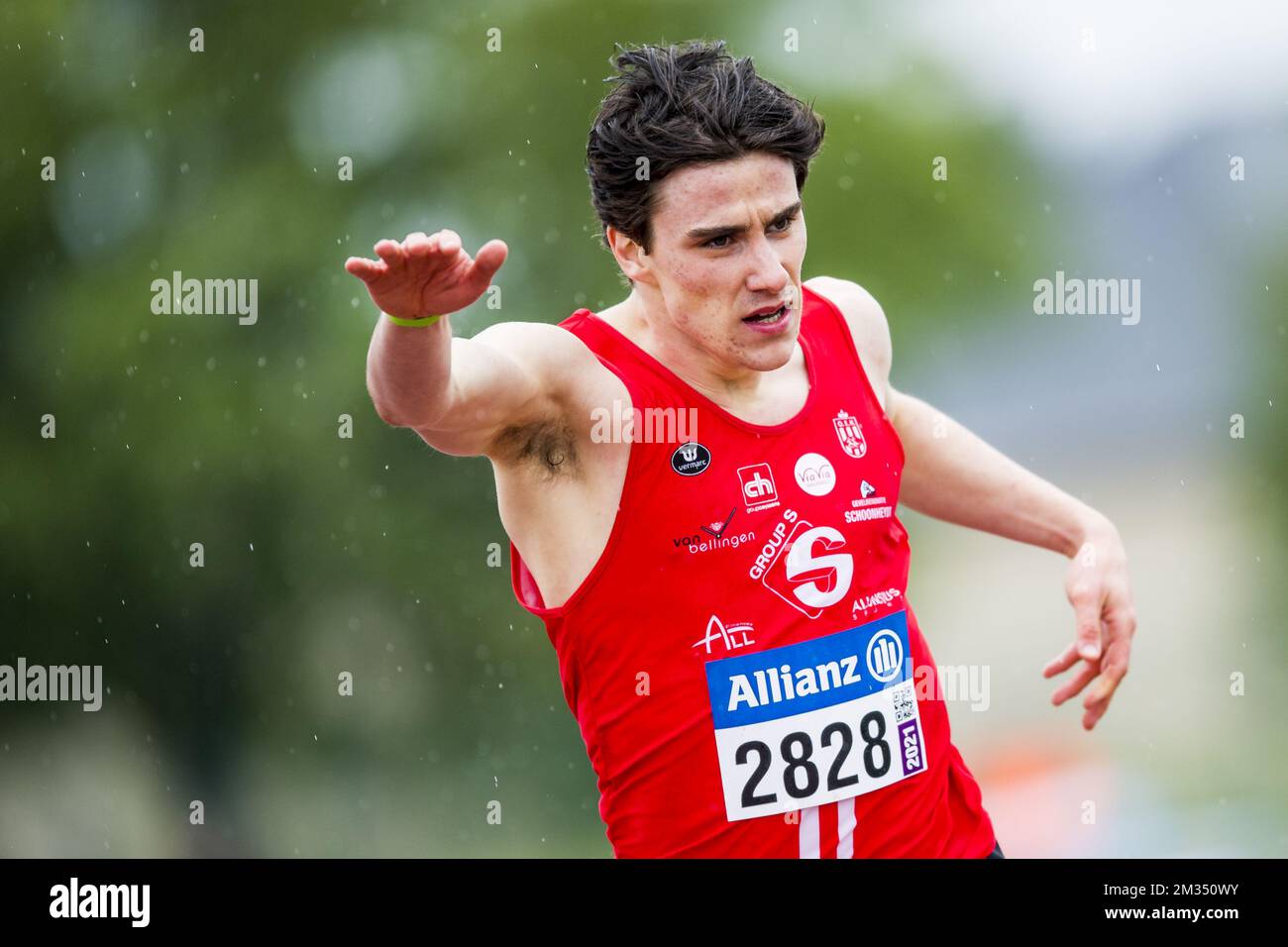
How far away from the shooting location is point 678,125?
359 cm

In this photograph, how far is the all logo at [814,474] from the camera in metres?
3.59

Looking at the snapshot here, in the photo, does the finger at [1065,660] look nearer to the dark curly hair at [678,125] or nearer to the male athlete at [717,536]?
the male athlete at [717,536]

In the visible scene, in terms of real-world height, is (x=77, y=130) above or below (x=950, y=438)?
above

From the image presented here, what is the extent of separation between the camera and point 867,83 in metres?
12.3

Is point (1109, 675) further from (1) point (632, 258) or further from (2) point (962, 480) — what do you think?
(1) point (632, 258)

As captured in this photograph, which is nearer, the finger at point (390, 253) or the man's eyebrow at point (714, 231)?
the finger at point (390, 253)

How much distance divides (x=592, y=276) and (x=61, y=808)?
602cm

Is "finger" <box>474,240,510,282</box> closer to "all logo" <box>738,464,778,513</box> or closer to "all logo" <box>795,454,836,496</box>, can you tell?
"all logo" <box>738,464,778,513</box>

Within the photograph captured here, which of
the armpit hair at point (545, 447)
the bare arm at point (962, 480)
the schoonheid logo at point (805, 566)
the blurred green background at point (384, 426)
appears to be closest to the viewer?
the armpit hair at point (545, 447)

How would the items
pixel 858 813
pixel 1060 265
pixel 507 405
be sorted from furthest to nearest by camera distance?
pixel 1060 265
pixel 858 813
pixel 507 405

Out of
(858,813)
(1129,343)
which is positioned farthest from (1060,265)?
(858,813)

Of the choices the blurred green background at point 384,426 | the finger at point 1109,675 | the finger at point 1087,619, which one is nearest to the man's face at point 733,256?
the finger at point 1087,619

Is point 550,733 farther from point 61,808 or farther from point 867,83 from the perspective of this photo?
point 867,83

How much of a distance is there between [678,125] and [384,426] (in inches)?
321
